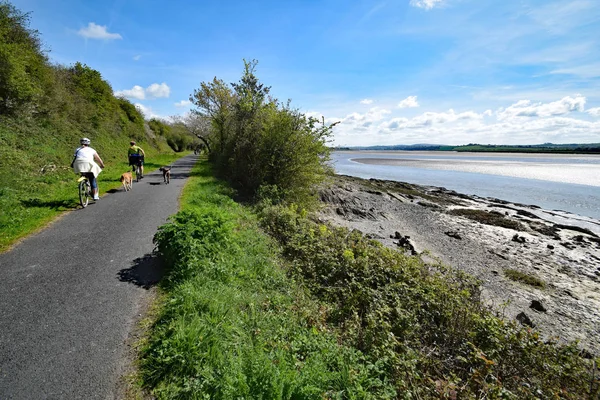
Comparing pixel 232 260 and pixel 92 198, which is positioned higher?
pixel 92 198

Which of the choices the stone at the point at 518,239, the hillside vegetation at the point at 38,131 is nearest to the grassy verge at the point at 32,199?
the hillside vegetation at the point at 38,131

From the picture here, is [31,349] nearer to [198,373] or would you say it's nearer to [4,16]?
[198,373]

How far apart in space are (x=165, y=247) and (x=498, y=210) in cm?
2583

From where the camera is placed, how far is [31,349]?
333cm

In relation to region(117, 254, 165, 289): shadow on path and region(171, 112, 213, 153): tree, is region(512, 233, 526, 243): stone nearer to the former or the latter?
region(117, 254, 165, 289): shadow on path

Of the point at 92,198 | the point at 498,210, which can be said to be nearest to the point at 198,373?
the point at 92,198

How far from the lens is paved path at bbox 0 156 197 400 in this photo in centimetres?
301

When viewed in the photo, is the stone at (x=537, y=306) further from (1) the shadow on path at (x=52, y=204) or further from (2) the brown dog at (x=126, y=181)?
(2) the brown dog at (x=126, y=181)

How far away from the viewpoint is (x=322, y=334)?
15.4 feet

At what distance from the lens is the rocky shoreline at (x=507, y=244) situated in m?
9.07

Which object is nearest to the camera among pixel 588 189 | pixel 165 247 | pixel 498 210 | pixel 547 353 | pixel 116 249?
pixel 547 353

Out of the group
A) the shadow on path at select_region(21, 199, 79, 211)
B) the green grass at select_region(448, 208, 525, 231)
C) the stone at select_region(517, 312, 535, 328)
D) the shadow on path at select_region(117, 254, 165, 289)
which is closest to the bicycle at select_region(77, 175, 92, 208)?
the shadow on path at select_region(21, 199, 79, 211)

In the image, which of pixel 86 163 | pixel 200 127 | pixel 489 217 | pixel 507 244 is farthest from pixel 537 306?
pixel 200 127

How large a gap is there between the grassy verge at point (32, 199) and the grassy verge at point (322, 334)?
12.5ft
